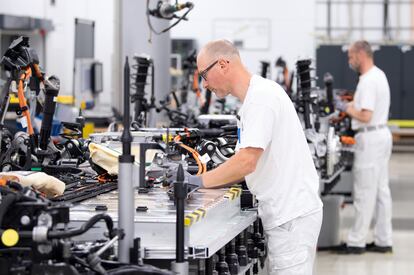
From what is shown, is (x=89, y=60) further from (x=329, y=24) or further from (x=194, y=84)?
(x=329, y=24)

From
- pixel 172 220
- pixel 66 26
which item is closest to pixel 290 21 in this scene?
pixel 66 26

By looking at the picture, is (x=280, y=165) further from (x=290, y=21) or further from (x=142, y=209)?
(x=290, y=21)

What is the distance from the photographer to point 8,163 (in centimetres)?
486

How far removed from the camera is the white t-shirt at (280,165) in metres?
3.98

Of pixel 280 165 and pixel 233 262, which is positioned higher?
pixel 280 165

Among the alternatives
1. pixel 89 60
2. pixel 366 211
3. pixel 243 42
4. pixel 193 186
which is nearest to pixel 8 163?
pixel 193 186

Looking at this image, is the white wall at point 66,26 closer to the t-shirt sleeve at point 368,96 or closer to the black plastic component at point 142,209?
the t-shirt sleeve at point 368,96

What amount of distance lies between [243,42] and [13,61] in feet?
43.8

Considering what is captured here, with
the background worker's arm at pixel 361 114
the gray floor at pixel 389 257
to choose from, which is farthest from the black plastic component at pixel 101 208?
the background worker's arm at pixel 361 114

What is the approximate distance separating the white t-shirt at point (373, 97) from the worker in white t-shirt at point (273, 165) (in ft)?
13.7

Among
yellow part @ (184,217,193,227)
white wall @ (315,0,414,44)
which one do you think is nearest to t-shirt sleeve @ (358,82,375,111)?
yellow part @ (184,217,193,227)

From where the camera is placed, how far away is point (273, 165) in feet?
13.4

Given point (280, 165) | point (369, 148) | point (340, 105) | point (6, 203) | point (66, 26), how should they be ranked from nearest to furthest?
1. point (6, 203)
2. point (280, 165)
3. point (369, 148)
4. point (340, 105)
5. point (66, 26)

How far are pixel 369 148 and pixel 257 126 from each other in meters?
4.67
